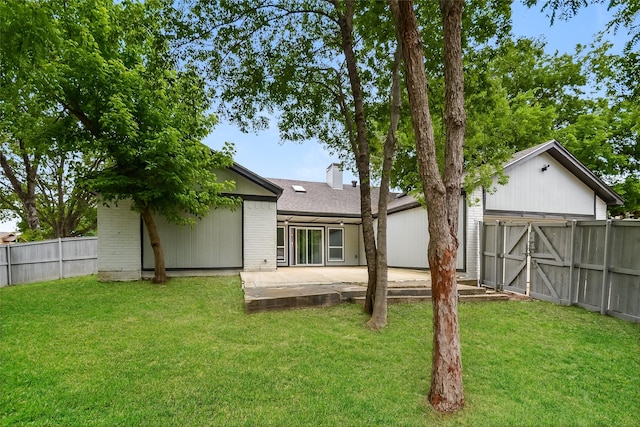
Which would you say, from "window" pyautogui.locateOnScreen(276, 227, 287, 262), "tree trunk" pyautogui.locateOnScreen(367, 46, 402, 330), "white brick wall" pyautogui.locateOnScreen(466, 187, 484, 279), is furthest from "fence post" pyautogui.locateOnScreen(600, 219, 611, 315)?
"window" pyautogui.locateOnScreen(276, 227, 287, 262)

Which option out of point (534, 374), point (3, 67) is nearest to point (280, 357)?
point (534, 374)

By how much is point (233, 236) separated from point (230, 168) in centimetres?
238

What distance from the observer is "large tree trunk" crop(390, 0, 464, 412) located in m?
2.81

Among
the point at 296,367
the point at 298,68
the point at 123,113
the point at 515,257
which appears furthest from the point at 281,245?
the point at 296,367

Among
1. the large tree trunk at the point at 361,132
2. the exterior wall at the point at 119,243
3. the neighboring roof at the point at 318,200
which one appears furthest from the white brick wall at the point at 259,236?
the large tree trunk at the point at 361,132

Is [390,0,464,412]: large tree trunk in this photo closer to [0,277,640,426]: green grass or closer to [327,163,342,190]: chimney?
[0,277,640,426]: green grass

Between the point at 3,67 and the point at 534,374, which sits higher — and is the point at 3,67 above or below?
above

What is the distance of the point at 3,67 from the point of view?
4.66 meters

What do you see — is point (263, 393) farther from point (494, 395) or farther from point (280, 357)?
point (494, 395)

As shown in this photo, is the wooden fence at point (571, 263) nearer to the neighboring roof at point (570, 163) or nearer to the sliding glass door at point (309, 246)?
the neighboring roof at point (570, 163)

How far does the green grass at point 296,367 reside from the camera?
270cm

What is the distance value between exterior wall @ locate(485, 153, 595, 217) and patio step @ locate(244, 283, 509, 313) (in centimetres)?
400

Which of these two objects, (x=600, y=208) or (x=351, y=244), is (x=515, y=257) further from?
(x=351, y=244)

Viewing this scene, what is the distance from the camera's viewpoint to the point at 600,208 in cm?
1157
